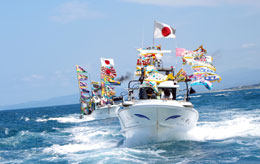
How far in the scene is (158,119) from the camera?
17.1m

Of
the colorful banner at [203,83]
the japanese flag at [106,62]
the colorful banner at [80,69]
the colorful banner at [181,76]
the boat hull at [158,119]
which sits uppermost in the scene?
the japanese flag at [106,62]

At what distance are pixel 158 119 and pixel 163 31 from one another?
22.9 ft

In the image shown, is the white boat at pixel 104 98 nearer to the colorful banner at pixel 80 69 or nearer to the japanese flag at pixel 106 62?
the japanese flag at pixel 106 62

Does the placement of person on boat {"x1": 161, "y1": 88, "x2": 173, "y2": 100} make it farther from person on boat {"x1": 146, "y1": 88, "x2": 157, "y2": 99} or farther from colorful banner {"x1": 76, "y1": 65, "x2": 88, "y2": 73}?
colorful banner {"x1": 76, "y1": 65, "x2": 88, "y2": 73}

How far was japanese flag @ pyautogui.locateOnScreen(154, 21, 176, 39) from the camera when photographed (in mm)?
21922

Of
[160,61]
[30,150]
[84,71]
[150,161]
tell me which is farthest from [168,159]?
[84,71]

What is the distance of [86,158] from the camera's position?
17578 millimetres

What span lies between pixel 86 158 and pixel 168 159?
14.5 ft

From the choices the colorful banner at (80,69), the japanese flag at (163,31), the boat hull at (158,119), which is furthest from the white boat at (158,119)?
the colorful banner at (80,69)

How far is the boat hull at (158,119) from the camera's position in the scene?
1691cm

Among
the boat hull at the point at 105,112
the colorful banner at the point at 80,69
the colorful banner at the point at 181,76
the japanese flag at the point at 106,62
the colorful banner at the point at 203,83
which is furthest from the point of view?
the colorful banner at the point at 80,69

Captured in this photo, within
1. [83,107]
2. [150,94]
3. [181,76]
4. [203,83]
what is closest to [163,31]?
[181,76]

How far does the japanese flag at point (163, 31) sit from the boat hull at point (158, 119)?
224 inches

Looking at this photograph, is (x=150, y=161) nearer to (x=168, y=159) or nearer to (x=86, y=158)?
(x=168, y=159)
